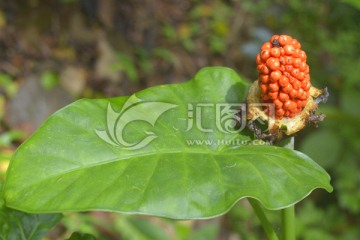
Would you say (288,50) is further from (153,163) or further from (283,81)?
(153,163)

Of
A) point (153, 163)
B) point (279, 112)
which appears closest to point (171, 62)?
point (279, 112)

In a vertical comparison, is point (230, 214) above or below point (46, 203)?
below

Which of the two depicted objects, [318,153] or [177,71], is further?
[177,71]

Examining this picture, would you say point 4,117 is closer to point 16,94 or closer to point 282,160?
point 16,94

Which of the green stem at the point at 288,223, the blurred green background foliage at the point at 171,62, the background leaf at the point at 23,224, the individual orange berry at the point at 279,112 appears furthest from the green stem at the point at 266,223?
the blurred green background foliage at the point at 171,62

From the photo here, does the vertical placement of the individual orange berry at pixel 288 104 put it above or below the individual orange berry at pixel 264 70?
below

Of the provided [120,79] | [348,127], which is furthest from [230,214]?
Answer: [120,79]

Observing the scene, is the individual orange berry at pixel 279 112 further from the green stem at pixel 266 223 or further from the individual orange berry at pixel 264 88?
the green stem at pixel 266 223
